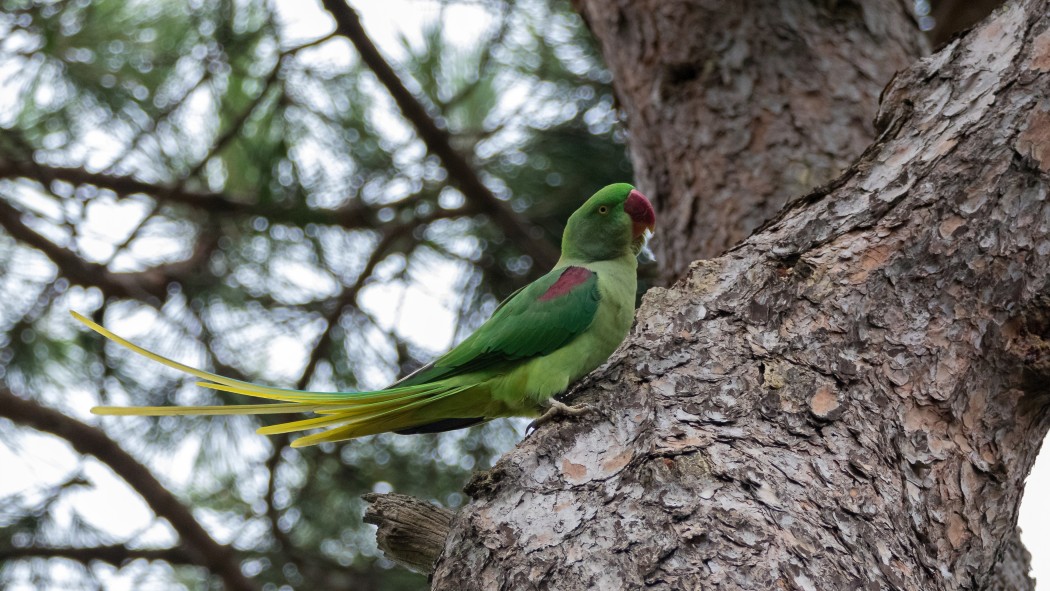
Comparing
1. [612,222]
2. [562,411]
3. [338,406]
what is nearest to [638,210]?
[612,222]

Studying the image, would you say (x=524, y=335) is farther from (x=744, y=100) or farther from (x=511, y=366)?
(x=744, y=100)

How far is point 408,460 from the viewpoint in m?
4.89

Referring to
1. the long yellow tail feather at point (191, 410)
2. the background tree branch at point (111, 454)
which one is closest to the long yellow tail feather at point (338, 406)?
the long yellow tail feather at point (191, 410)

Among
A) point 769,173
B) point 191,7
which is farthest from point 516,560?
point 191,7

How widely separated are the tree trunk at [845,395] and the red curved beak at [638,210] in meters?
0.65

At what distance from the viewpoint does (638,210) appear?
310cm

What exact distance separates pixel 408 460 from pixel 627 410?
2975 millimetres

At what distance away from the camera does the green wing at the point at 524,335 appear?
262 cm

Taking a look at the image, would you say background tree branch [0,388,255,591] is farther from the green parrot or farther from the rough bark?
the rough bark

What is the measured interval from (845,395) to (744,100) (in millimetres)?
1766

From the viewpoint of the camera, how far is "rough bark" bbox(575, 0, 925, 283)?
134 inches

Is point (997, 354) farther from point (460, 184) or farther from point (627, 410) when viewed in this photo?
point (460, 184)

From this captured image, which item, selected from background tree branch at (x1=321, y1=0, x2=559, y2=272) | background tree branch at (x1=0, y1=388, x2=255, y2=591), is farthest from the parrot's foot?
background tree branch at (x1=0, y1=388, x2=255, y2=591)

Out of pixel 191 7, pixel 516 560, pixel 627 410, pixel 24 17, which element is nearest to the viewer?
pixel 516 560
